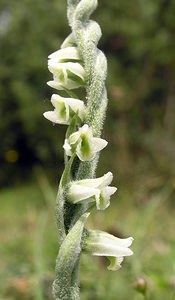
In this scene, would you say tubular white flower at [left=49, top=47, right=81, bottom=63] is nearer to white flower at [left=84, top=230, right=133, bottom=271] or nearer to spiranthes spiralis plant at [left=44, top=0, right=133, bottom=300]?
spiranthes spiralis plant at [left=44, top=0, right=133, bottom=300]

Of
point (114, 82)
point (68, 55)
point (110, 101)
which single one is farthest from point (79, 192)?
point (114, 82)

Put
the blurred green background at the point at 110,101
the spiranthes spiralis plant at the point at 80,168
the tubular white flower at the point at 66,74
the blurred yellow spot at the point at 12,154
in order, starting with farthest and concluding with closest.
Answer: the blurred yellow spot at the point at 12,154, the blurred green background at the point at 110,101, the tubular white flower at the point at 66,74, the spiranthes spiralis plant at the point at 80,168

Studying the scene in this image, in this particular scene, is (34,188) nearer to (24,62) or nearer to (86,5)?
(24,62)

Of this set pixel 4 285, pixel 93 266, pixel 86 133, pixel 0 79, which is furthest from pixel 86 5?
pixel 0 79

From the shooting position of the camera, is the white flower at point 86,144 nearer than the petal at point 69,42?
Yes

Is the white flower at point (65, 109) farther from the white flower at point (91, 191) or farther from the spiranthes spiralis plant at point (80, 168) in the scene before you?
the white flower at point (91, 191)

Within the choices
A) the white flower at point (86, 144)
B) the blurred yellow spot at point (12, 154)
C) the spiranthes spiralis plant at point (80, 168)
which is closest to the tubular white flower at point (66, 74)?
the spiranthes spiralis plant at point (80, 168)

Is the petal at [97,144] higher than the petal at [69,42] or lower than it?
lower
